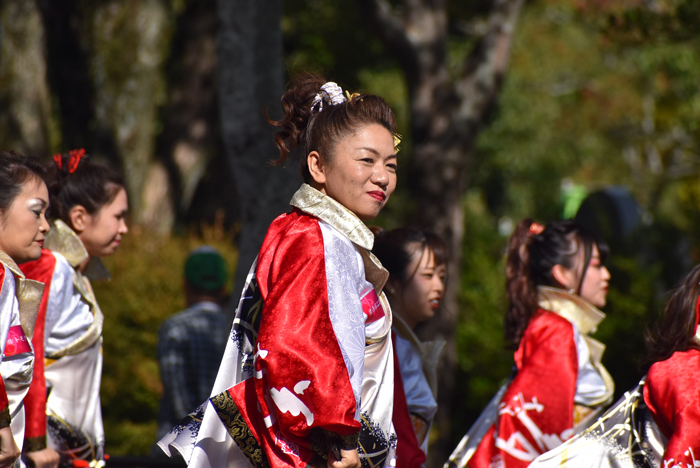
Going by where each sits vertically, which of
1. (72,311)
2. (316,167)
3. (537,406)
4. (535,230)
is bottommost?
(537,406)

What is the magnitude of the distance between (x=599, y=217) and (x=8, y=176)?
6933 mm

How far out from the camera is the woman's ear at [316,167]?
2.25 metres

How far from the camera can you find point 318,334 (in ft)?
6.48

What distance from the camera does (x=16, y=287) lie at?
237 cm

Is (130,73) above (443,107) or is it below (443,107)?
below

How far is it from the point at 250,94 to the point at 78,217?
48.1 inches

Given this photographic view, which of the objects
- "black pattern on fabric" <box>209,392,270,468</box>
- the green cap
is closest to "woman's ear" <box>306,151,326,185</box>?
"black pattern on fabric" <box>209,392,270,468</box>

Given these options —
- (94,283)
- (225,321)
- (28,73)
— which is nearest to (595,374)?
(225,321)

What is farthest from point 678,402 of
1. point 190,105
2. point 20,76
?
point 190,105

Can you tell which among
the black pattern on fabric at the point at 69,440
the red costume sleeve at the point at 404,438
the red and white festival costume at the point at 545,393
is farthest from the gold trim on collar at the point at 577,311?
the black pattern on fabric at the point at 69,440

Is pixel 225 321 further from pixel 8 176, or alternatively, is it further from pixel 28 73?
pixel 28 73

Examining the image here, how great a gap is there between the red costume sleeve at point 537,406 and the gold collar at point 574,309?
133 millimetres

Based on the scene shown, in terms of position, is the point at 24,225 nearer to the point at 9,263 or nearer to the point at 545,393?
the point at 9,263

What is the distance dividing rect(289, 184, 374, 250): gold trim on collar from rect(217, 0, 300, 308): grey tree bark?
1676 millimetres
